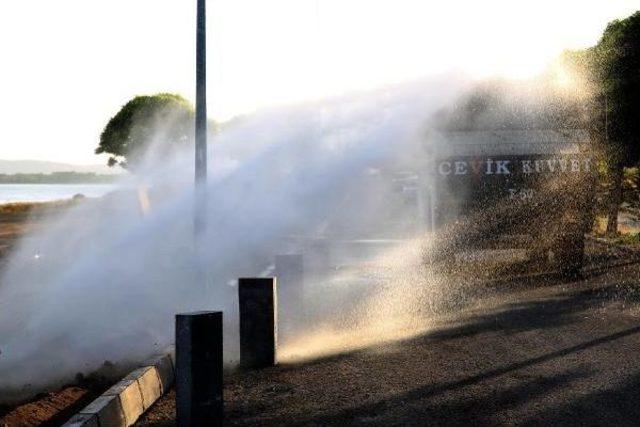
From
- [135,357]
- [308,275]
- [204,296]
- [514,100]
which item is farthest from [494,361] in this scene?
[308,275]

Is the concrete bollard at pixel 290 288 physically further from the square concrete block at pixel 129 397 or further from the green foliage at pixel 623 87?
the green foliage at pixel 623 87

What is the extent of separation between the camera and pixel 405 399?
6059 millimetres

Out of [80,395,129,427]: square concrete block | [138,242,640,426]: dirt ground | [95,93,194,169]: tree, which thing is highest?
[95,93,194,169]: tree

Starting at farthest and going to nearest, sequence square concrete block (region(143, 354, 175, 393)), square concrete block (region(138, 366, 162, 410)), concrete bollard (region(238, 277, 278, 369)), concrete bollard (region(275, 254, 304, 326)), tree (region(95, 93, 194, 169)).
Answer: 1. tree (region(95, 93, 194, 169))
2. concrete bollard (region(275, 254, 304, 326))
3. concrete bollard (region(238, 277, 278, 369))
4. square concrete block (region(143, 354, 175, 393))
5. square concrete block (region(138, 366, 162, 410))

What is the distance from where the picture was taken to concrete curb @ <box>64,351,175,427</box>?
199 inches

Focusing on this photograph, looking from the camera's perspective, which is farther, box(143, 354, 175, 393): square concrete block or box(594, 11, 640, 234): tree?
box(594, 11, 640, 234): tree

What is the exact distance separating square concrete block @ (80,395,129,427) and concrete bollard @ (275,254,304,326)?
4.65 m

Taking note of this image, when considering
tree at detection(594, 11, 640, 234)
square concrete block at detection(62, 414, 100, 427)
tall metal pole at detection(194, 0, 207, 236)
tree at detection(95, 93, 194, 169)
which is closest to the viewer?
square concrete block at detection(62, 414, 100, 427)

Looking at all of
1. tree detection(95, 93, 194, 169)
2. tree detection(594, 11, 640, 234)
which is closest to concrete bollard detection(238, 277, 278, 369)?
tree detection(594, 11, 640, 234)

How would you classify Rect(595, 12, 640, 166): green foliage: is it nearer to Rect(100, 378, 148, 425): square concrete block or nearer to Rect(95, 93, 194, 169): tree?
Rect(100, 378, 148, 425): square concrete block

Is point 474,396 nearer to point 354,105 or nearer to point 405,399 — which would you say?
point 405,399

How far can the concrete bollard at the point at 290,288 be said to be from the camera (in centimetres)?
1015

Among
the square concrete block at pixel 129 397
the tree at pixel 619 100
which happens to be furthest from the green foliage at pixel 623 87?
the square concrete block at pixel 129 397

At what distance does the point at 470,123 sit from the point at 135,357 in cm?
824
